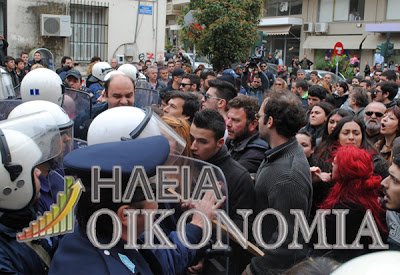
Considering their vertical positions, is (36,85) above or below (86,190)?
above

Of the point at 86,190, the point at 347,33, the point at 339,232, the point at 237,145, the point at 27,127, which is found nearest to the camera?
the point at 86,190

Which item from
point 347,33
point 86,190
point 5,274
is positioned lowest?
point 5,274

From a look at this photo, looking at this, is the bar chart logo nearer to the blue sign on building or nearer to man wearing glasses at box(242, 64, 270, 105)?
man wearing glasses at box(242, 64, 270, 105)

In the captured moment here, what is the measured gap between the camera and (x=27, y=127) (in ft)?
7.06

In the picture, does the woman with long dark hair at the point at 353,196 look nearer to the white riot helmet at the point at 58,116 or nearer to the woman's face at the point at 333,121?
the woman's face at the point at 333,121

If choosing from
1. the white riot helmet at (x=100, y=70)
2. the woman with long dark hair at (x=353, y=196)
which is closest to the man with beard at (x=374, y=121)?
the woman with long dark hair at (x=353, y=196)

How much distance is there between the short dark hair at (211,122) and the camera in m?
3.10

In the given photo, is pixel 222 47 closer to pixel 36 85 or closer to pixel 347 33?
pixel 36 85

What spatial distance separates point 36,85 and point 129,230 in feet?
7.46

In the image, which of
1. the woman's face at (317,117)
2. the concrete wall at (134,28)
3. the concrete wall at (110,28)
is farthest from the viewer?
the concrete wall at (134,28)

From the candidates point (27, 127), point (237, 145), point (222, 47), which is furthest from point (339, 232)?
point (222, 47)

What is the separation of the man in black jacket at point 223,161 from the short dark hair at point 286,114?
1.22ft

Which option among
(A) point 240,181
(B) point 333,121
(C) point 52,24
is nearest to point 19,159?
(A) point 240,181

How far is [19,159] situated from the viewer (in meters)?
1.93
